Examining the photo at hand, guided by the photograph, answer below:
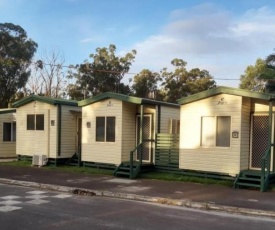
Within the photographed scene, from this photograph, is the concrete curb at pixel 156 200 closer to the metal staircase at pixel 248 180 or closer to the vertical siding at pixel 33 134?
the metal staircase at pixel 248 180

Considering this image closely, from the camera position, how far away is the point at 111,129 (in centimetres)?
1692

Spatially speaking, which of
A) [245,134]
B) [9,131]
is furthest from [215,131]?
[9,131]

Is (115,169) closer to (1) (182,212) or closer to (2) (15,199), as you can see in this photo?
(2) (15,199)

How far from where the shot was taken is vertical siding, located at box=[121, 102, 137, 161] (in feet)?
54.5

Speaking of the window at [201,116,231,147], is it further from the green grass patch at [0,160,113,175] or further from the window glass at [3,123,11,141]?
the window glass at [3,123,11,141]

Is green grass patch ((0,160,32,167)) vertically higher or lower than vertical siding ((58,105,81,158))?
lower

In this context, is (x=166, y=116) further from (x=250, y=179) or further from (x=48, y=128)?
(x=48, y=128)

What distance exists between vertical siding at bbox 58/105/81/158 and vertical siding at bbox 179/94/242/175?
22.5 ft

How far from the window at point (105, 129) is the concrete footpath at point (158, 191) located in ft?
6.29

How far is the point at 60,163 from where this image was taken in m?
19.3

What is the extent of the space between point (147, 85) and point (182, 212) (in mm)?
37901

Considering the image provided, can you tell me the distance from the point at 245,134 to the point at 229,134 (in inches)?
21.7

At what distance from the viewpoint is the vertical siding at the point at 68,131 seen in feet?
63.1

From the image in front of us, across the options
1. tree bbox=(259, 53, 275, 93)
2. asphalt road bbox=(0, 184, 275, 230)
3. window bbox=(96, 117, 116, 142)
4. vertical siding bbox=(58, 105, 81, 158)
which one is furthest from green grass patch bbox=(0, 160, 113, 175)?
tree bbox=(259, 53, 275, 93)
